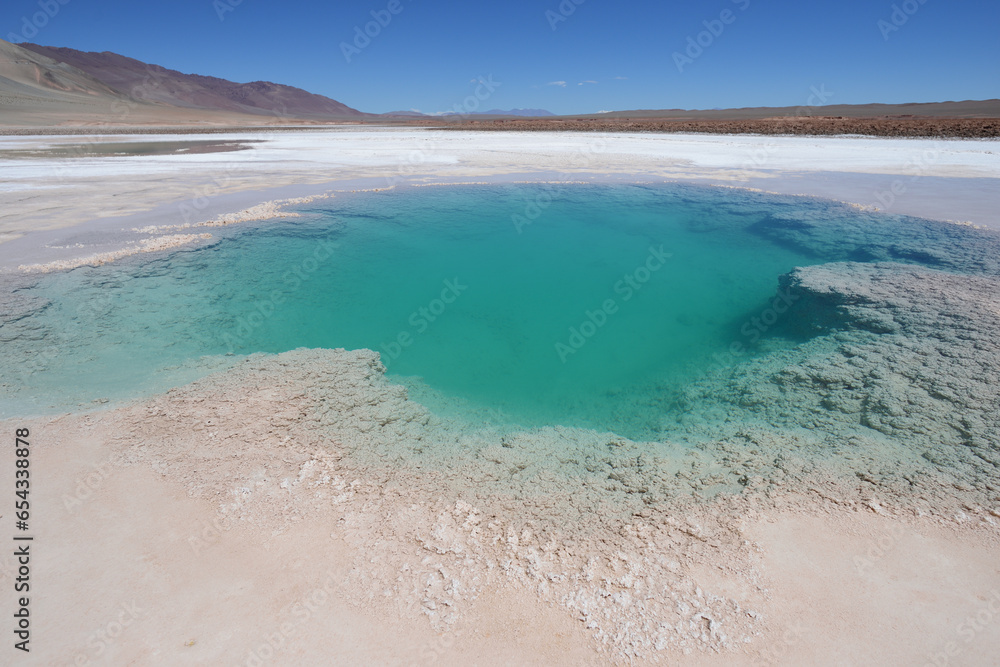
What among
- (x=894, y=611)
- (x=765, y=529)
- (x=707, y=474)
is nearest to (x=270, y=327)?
(x=707, y=474)

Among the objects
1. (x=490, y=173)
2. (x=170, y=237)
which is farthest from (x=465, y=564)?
(x=490, y=173)

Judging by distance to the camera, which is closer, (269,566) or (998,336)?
(269,566)

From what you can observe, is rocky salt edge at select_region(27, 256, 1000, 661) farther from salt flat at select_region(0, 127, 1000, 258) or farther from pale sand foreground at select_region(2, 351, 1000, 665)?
salt flat at select_region(0, 127, 1000, 258)

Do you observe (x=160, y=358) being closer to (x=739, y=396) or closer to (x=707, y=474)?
(x=707, y=474)

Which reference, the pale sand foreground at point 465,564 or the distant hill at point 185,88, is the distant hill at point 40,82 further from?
the pale sand foreground at point 465,564

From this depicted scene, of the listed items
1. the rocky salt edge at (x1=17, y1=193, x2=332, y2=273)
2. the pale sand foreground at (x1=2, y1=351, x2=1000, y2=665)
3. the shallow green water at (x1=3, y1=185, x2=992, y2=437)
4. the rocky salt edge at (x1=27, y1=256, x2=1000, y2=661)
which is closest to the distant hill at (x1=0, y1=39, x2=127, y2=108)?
the rocky salt edge at (x1=17, y1=193, x2=332, y2=273)

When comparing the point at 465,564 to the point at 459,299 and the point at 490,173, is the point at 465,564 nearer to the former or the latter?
the point at 459,299

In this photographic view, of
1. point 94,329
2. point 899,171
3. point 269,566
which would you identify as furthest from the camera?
point 899,171

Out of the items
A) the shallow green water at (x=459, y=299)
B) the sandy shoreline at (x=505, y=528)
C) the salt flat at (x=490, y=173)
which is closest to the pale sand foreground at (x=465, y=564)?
the sandy shoreline at (x=505, y=528)
